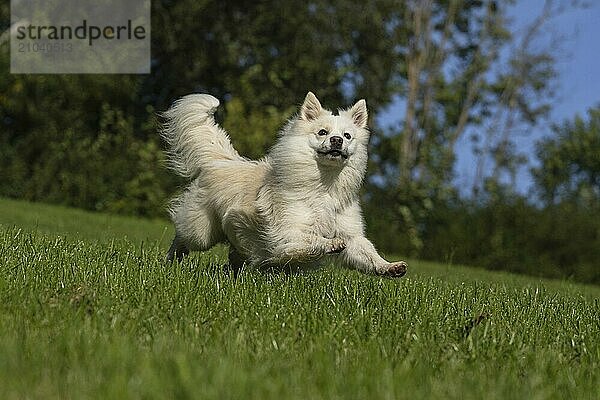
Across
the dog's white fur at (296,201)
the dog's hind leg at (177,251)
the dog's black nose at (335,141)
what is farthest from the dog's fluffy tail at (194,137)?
the dog's black nose at (335,141)

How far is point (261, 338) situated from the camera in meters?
3.99

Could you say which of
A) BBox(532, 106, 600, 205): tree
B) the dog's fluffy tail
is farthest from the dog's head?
BBox(532, 106, 600, 205): tree

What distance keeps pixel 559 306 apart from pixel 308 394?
4.00 metres

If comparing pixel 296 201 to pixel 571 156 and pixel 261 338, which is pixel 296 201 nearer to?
pixel 261 338

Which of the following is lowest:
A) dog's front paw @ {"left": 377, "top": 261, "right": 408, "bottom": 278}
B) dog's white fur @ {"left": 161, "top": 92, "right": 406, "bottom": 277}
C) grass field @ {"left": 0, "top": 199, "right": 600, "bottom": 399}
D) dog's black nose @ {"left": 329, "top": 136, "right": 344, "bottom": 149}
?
grass field @ {"left": 0, "top": 199, "right": 600, "bottom": 399}

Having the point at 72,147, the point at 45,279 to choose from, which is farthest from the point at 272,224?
the point at 72,147

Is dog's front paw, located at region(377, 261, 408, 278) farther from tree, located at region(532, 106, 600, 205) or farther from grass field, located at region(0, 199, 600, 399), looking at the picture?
tree, located at region(532, 106, 600, 205)

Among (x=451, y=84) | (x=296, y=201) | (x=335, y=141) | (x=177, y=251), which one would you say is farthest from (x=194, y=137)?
(x=451, y=84)

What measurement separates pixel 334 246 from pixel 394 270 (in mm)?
462

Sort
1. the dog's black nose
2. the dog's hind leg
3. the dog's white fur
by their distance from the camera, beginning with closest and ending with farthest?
the dog's white fur < the dog's black nose < the dog's hind leg

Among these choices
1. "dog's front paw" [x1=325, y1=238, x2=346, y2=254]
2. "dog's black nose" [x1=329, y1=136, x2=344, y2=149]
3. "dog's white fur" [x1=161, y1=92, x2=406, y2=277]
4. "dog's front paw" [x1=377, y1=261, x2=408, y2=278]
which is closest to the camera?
"dog's front paw" [x1=377, y1=261, x2=408, y2=278]

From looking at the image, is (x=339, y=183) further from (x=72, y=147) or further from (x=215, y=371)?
(x=72, y=147)

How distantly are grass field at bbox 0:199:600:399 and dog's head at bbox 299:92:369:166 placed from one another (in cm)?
96

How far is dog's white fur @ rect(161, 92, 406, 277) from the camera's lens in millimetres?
6602
